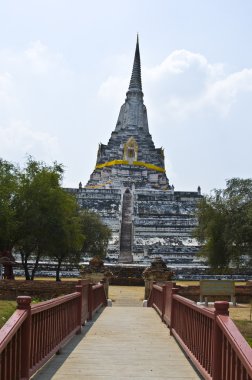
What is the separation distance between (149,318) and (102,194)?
44991 millimetres

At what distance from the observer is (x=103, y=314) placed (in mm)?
14156

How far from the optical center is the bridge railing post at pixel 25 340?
16.8ft

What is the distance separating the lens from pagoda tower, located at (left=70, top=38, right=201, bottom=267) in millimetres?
46031

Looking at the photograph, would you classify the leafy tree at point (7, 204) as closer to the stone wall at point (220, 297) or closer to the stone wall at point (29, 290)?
the stone wall at point (29, 290)

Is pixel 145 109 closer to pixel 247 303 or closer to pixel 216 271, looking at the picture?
pixel 216 271

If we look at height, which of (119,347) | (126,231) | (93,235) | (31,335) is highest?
(126,231)

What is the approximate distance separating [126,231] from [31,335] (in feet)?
147

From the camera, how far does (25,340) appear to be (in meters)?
5.16

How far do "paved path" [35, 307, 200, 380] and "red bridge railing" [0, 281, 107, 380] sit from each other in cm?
21

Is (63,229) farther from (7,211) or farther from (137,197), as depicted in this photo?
(137,197)

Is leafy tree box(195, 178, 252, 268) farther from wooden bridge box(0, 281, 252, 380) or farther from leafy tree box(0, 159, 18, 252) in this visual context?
wooden bridge box(0, 281, 252, 380)

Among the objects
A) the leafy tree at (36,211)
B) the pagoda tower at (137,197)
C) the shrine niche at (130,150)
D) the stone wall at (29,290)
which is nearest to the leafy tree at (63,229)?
the leafy tree at (36,211)

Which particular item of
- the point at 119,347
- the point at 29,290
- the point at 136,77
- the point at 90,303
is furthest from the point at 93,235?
the point at 136,77

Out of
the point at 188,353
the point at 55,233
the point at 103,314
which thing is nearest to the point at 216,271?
the point at 55,233
